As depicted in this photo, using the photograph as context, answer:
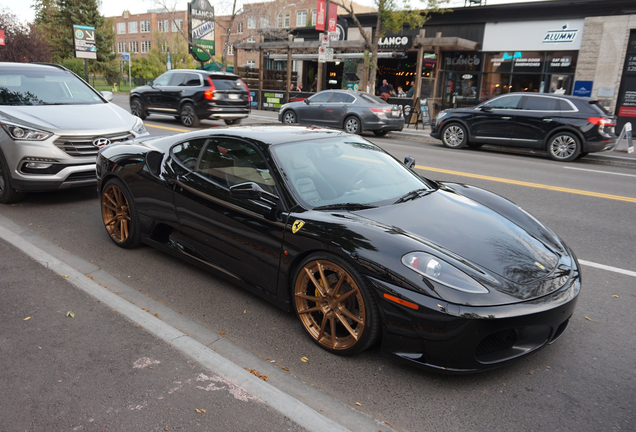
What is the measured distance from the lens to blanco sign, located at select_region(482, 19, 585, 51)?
20.5 meters

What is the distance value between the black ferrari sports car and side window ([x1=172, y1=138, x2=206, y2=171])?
13 mm

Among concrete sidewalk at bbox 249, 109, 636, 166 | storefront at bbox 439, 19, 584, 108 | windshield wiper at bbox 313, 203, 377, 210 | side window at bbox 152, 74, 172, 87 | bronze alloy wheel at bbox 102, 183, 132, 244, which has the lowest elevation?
concrete sidewalk at bbox 249, 109, 636, 166

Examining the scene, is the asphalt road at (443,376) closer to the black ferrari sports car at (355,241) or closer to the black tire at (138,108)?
the black ferrari sports car at (355,241)

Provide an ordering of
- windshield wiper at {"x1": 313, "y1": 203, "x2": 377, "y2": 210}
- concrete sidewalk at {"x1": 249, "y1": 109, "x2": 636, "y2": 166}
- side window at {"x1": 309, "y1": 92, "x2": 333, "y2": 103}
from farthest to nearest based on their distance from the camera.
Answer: side window at {"x1": 309, "y1": 92, "x2": 333, "y2": 103}, concrete sidewalk at {"x1": 249, "y1": 109, "x2": 636, "y2": 166}, windshield wiper at {"x1": 313, "y1": 203, "x2": 377, "y2": 210}

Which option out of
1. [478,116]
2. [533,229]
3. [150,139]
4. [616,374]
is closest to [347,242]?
[533,229]

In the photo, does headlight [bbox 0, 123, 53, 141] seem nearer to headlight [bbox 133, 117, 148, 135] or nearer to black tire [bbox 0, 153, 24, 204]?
black tire [bbox 0, 153, 24, 204]

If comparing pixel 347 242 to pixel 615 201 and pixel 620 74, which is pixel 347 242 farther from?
pixel 620 74

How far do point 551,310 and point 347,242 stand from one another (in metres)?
1.27

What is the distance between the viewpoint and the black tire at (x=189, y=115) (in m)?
16.6

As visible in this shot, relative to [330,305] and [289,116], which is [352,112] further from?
[330,305]

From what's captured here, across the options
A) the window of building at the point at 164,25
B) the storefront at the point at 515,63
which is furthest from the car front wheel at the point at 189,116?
the window of building at the point at 164,25

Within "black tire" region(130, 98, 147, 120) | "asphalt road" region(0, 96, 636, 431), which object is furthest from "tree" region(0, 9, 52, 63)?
"asphalt road" region(0, 96, 636, 431)

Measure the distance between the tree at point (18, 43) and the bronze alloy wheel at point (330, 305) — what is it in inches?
1401

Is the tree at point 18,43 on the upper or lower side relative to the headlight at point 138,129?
upper
